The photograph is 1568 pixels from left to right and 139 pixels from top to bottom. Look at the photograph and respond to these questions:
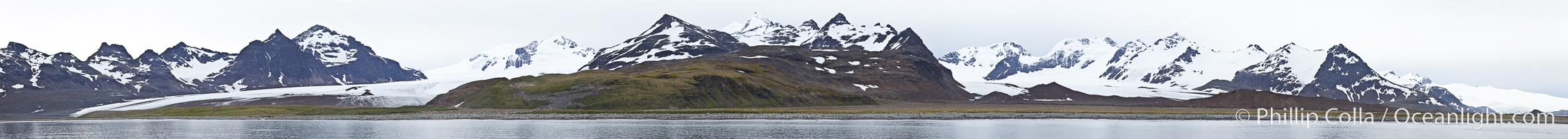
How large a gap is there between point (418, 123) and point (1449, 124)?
111 meters

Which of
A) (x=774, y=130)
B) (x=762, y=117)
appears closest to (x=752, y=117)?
(x=762, y=117)

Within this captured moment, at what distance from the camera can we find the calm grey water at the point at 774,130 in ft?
414

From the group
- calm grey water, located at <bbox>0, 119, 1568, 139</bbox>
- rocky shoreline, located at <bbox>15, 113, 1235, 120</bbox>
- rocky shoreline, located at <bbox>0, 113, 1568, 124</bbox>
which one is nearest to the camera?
calm grey water, located at <bbox>0, 119, 1568, 139</bbox>

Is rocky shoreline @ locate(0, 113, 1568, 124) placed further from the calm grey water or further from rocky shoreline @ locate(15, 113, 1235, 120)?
the calm grey water

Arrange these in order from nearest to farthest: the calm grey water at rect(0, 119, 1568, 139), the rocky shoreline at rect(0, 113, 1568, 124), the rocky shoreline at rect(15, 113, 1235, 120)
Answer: the calm grey water at rect(0, 119, 1568, 139)
the rocky shoreline at rect(0, 113, 1568, 124)
the rocky shoreline at rect(15, 113, 1235, 120)

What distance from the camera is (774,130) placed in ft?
457

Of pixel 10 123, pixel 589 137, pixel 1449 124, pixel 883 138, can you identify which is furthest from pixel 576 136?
pixel 10 123

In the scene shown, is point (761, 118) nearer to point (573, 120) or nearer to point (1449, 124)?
point (573, 120)

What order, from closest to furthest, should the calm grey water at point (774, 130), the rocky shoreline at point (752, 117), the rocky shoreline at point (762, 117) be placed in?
the calm grey water at point (774, 130), the rocky shoreline at point (752, 117), the rocky shoreline at point (762, 117)

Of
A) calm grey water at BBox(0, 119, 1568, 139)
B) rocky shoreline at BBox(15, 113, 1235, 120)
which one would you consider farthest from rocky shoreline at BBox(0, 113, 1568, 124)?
calm grey water at BBox(0, 119, 1568, 139)

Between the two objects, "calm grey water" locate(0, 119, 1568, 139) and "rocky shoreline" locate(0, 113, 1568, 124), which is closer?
"calm grey water" locate(0, 119, 1568, 139)

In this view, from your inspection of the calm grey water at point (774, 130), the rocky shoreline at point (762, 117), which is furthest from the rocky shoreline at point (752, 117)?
the calm grey water at point (774, 130)

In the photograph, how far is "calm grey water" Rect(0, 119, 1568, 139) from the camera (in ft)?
414

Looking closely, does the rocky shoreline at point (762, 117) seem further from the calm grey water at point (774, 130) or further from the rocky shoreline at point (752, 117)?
the calm grey water at point (774, 130)
